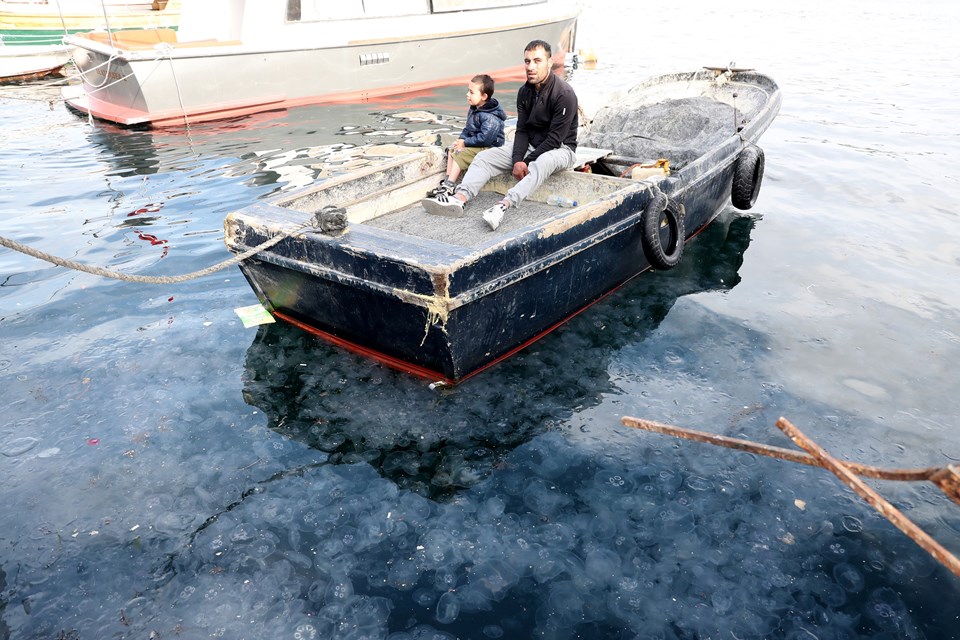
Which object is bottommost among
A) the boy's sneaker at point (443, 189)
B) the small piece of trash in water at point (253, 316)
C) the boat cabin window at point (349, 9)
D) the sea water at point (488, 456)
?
the sea water at point (488, 456)

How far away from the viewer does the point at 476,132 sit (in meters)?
6.55

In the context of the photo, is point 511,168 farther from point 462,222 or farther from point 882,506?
point 882,506

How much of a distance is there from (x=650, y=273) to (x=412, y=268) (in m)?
3.62

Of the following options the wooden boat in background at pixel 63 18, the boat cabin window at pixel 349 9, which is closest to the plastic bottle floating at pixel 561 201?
the boat cabin window at pixel 349 9

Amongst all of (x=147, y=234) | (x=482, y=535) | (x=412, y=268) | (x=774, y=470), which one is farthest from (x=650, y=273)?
(x=147, y=234)

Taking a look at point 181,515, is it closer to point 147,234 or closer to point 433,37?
point 147,234

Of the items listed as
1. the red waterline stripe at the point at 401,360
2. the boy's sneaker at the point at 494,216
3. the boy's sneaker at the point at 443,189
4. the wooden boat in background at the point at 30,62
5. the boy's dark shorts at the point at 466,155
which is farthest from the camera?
the wooden boat in background at the point at 30,62

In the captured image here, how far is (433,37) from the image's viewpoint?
50.2ft

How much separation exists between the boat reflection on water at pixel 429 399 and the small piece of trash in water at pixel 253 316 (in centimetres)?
9

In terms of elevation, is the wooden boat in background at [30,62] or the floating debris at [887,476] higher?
the wooden boat in background at [30,62]

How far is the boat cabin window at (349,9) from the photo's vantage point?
1358 cm

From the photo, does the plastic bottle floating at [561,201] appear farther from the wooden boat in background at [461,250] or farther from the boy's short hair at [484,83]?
the boy's short hair at [484,83]

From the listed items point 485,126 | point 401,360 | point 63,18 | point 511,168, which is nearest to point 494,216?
point 511,168

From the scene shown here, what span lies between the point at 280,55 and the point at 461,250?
11.8m
